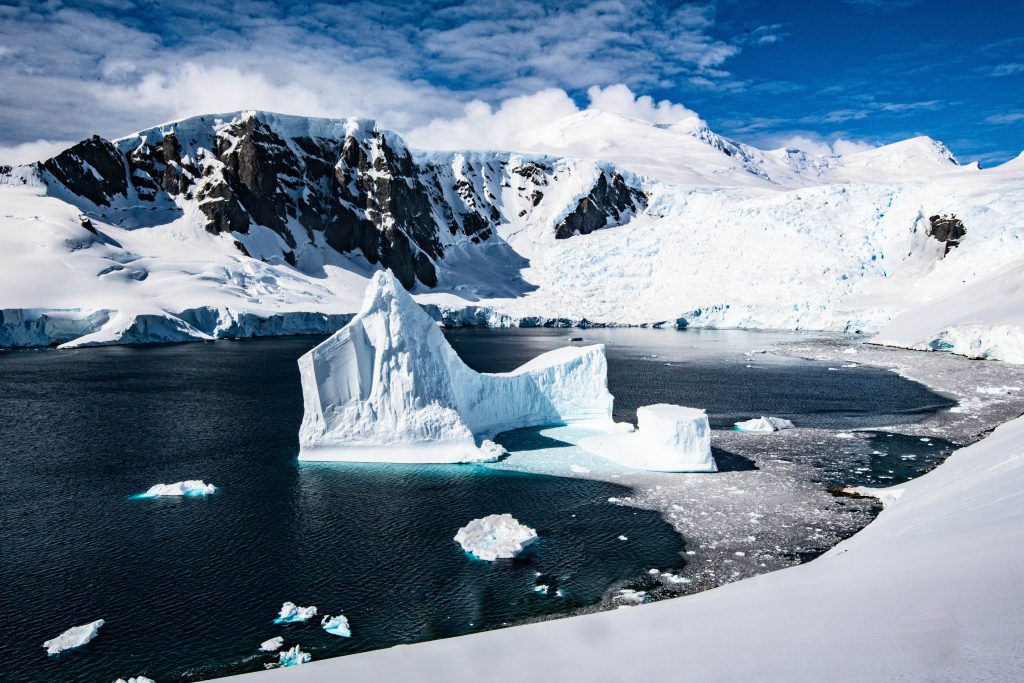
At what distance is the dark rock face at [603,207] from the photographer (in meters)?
102

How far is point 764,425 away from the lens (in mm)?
24984

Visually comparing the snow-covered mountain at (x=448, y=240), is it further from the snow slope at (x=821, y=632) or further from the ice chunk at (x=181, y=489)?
the ice chunk at (x=181, y=489)

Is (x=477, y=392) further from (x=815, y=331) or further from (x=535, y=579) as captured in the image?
(x=815, y=331)

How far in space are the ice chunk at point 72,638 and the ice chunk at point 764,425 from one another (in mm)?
21549

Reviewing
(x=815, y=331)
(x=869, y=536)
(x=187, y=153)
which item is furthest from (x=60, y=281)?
(x=815, y=331)

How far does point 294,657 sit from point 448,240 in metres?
93.5

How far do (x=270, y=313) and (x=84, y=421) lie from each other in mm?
38978

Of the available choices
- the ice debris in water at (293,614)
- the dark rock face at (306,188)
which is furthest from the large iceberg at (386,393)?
the dark rock face at (306,188)

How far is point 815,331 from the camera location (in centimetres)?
7069

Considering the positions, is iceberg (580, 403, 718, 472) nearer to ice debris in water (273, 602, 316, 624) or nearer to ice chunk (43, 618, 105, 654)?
ice debris in water (273, 602, 316, 624)

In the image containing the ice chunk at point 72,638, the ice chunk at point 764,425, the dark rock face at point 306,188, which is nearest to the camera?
the ice chunk at point 72,638

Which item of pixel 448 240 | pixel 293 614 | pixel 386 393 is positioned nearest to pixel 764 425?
pixel 386 393

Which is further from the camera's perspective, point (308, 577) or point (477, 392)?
point (477, 392)

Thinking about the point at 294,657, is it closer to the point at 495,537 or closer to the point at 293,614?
the point at 293,614
